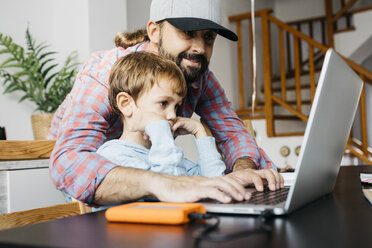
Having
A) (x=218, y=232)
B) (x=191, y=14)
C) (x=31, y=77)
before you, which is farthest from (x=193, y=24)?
(x=31, y=77)

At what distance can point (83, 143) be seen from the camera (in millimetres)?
974

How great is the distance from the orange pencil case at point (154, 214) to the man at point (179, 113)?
97 millimetres

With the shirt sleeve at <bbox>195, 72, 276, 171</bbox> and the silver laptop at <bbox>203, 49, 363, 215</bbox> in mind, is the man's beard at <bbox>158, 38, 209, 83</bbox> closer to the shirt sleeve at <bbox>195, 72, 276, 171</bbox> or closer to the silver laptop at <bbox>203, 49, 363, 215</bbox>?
the shirt sleeve at <bbox>195, 72, 276, 171</bbox>

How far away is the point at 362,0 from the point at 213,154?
5.89 m

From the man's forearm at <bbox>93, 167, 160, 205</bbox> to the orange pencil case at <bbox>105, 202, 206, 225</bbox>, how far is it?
18 cm

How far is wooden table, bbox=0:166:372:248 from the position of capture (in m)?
0.42

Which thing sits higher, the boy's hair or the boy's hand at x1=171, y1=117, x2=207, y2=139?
the boy's hair

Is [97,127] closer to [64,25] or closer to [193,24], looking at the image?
[193,24]

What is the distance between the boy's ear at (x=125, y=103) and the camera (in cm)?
97

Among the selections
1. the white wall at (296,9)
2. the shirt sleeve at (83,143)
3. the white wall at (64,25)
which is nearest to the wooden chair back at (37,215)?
the shirt sleeve at (83,143)

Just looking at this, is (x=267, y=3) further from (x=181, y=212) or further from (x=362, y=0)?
(x=181, y=212)

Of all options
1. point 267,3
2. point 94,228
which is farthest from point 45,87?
point 267,3

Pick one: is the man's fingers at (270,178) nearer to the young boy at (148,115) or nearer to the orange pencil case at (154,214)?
the young boy at (148,115)

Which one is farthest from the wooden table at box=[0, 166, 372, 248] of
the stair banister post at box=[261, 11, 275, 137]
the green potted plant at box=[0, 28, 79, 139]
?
the stair banister post at box=[261, 11, 275, 137]
